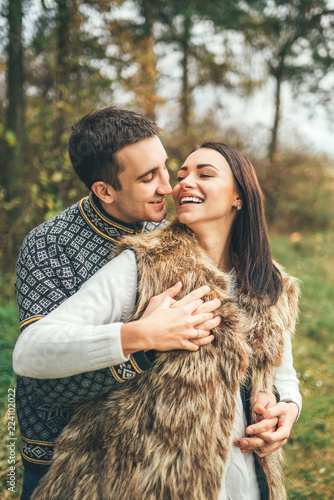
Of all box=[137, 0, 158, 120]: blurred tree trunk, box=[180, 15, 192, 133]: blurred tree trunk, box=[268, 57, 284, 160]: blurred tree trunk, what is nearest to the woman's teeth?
box=[137, 0, 158, 120]: blurred tree trunk

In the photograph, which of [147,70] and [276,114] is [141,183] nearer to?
[147,70]

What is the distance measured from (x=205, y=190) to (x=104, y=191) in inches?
20.6

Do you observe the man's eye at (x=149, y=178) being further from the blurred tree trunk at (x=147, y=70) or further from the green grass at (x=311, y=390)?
the blurred tree trunk at (x=147, y=70)

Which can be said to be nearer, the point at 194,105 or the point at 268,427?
the point at 268,427

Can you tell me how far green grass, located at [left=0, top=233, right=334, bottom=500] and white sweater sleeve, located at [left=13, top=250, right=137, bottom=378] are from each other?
1526mm

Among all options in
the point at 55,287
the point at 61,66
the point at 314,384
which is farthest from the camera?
the point at 61,66

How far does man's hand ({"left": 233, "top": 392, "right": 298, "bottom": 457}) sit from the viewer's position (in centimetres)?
155

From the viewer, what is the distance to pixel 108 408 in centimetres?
148

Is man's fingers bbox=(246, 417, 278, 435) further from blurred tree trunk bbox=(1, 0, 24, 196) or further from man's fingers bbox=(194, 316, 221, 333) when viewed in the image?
blurred tree trunk bbox=(1, 0, 24, 196)

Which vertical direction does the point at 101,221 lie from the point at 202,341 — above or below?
above

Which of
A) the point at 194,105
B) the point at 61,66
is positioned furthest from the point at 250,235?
the point at 194,105

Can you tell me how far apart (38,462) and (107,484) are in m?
0.56

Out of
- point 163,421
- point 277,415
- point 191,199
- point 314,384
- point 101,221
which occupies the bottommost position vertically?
point 314,384

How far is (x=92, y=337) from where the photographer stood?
4.26ft
